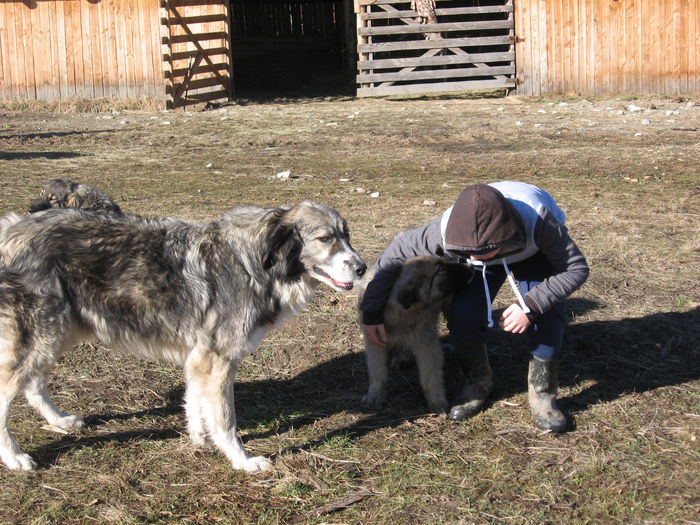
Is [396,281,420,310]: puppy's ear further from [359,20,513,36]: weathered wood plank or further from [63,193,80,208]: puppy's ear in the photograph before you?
[359,20,513,36]: weathered wood plank

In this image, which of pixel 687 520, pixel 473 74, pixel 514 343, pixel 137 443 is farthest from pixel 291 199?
pixel 473 74

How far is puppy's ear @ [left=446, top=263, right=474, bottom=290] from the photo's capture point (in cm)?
505

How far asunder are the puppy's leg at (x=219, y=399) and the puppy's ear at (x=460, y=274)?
5.13ft

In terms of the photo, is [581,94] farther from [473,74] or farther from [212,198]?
[212,198]

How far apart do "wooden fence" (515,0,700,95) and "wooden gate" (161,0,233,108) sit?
7.05m

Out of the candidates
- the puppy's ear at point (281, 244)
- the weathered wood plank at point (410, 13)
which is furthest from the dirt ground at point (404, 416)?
the weathered wood plank at point (410, 13)

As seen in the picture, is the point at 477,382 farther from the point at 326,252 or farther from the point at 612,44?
the point at 612,44

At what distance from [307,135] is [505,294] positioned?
8665 mm

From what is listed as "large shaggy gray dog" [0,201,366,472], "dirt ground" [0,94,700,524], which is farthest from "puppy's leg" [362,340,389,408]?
"large shaggy gray dog" [0,201,366,472]

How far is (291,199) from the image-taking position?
9.70 meters

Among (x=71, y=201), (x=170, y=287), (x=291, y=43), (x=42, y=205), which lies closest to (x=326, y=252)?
(x=170, y=287)

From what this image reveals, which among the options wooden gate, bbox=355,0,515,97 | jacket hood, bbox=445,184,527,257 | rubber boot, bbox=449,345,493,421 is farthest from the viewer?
wooden gate, bbox=355,0,515,97

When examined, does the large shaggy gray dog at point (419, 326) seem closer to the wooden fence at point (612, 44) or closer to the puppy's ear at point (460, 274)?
the puppy's ear at point (460, 274)

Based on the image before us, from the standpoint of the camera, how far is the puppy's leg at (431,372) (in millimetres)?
4945
